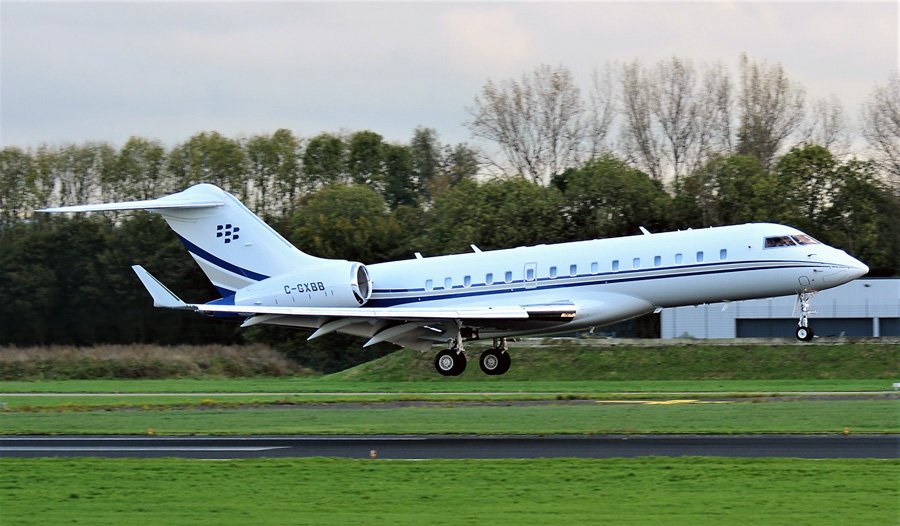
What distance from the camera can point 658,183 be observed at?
237 ft

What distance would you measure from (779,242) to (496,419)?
375 inches

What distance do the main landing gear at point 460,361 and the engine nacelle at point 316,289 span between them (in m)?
2.75

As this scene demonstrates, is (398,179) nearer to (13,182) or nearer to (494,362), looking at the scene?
(13,182)

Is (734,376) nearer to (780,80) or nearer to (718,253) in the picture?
(718,253)

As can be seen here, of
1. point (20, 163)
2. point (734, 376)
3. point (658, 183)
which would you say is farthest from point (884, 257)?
point (20, 163)

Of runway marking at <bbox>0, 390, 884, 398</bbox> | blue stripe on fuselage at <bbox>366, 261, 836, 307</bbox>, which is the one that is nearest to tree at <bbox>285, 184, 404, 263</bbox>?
runway marking at <bbox>0, 390, 884, 398</bbox>

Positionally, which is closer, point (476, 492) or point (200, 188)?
point (476, 492)

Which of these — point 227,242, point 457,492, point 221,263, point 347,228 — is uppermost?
point 347,228

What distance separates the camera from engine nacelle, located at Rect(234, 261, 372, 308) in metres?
34.9

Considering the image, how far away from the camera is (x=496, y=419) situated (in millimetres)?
26344

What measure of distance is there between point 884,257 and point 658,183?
15.0 metres

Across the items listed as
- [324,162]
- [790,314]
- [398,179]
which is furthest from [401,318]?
[398,179]

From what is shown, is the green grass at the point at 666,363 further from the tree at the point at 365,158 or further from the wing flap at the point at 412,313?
the tree at the point at 365,158

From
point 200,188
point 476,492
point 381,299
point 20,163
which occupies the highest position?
point 20,163
